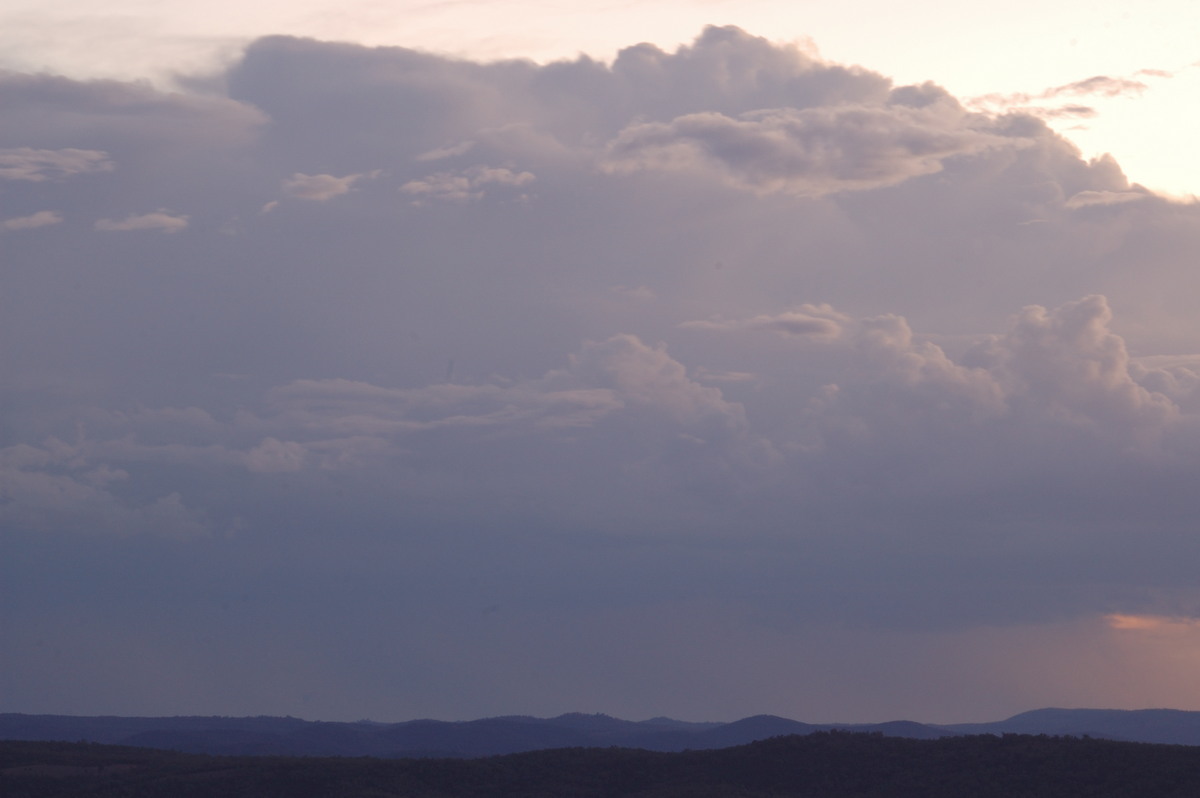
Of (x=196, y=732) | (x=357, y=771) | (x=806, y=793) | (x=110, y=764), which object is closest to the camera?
(x=806, y=793)

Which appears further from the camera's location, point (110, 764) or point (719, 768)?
point (110, 764)

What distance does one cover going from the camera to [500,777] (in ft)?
227

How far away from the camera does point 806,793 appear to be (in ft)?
211

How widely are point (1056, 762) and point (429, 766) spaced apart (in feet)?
113

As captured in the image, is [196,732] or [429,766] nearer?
[429,766]

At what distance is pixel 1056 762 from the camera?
6044cm

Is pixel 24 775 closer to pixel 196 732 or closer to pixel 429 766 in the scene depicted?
pixel 429 766

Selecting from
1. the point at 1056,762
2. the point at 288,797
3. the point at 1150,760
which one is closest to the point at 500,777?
the point at 288,797

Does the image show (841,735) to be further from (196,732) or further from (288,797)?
(196,732)

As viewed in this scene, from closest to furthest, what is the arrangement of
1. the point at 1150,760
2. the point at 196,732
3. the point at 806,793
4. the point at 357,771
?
the point at 1150,760 → the point at 806,793 → the point at 357,771 → the point at 196,732

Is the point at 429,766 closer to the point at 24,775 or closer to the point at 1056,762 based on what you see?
the point at 24,775

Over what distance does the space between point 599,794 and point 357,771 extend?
13877mm

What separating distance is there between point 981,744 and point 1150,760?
9.99 metres

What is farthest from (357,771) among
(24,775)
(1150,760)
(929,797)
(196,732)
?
(196,732)
